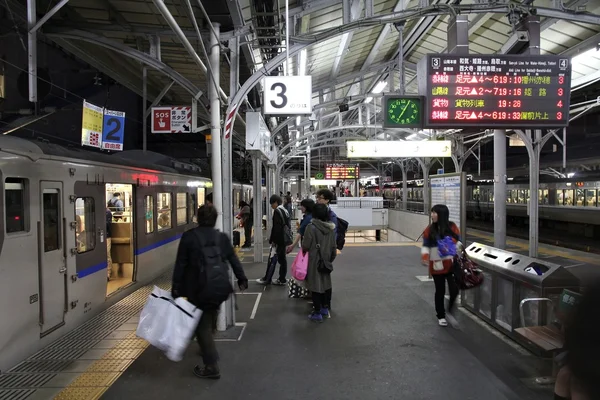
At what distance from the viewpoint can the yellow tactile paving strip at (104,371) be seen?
3477mm

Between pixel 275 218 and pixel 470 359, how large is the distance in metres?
3.95

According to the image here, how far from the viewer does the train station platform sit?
3545mm

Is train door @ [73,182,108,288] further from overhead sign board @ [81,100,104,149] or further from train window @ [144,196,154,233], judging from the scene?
overhead sign board @ [81,100,104,149]

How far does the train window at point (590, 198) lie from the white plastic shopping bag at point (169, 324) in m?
17.6

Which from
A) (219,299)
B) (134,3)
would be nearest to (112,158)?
(134,3)

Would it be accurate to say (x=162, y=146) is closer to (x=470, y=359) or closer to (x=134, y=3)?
(x=134, y=3)

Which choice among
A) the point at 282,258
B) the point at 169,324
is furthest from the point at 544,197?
the point at 169,324

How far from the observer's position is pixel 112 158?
21.5ft

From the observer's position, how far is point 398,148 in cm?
1219

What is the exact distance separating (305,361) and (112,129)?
6.87 m

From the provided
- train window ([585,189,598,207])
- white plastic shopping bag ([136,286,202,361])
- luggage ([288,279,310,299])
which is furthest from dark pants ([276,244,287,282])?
train window ([585,189,598,207])

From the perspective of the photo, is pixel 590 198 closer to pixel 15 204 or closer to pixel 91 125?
pixel 91 125

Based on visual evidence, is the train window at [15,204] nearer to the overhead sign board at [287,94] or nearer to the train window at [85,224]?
the train window at [85,224]

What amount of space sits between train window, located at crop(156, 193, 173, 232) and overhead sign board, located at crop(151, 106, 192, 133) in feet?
4.64
